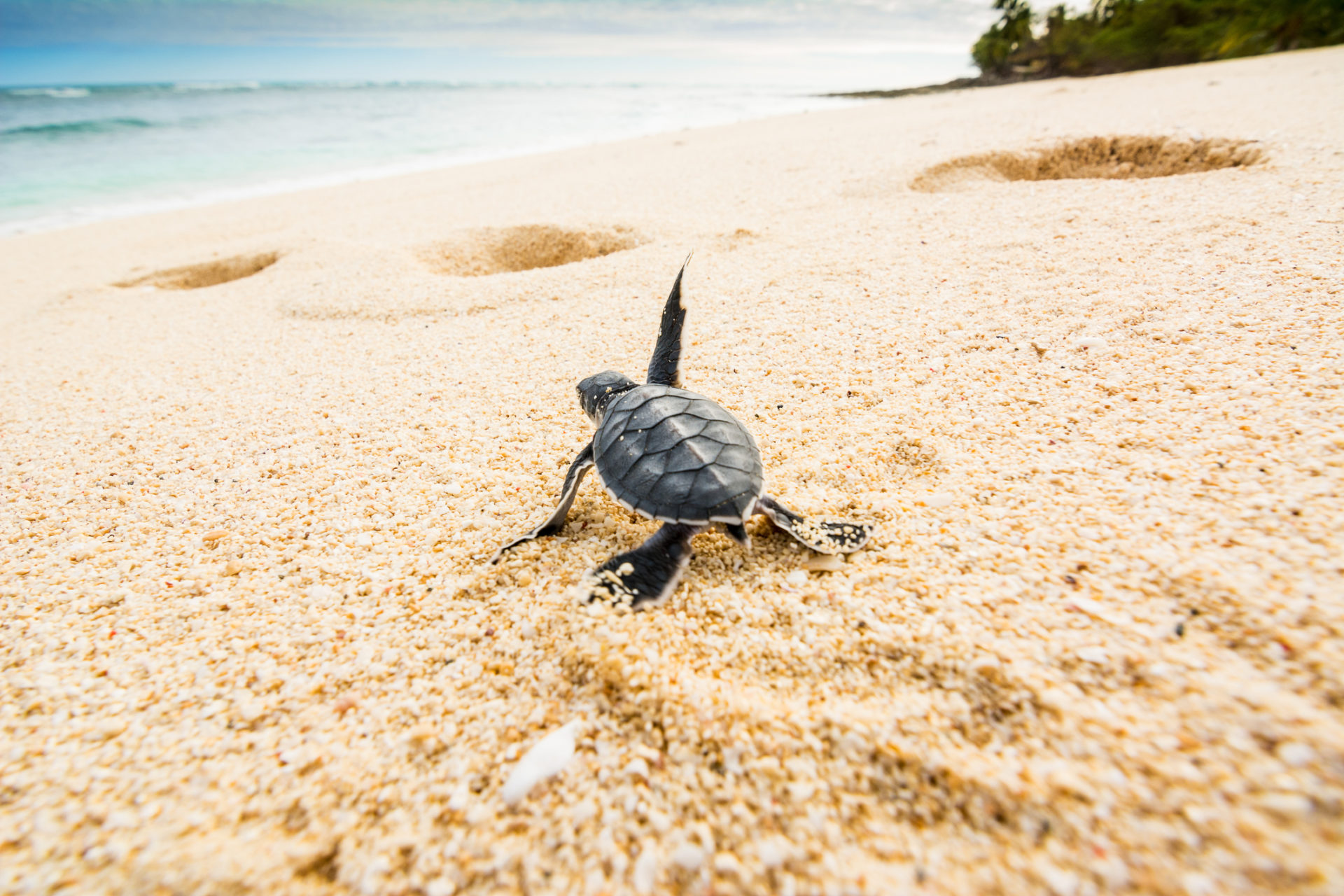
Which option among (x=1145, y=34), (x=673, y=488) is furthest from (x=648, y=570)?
(x=1145, y=34)

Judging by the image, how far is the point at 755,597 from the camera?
143 centimetres

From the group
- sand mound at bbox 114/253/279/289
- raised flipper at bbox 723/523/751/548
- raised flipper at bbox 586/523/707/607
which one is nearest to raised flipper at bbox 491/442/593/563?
raised flipper at bbox 586/523/707/607

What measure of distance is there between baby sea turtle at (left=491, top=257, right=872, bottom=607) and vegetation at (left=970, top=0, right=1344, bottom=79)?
847 inches

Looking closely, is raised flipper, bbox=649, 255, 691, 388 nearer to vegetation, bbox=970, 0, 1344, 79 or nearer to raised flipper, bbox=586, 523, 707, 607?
raised flipper, bbox=586, 523, 707, 607

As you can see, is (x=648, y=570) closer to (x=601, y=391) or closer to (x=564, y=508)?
(x=564, y=508)

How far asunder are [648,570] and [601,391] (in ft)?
2.55

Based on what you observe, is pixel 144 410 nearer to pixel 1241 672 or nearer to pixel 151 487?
pixel 151 487

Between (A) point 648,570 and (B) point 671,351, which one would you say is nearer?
(A) point 648,570

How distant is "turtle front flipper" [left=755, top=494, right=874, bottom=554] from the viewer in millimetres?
1476

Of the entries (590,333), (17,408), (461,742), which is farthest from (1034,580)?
(17,408)

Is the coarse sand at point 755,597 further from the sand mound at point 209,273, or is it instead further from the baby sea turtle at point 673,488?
the sand mound at point 209,273

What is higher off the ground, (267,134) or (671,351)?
(267,134)

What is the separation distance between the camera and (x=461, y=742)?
1174mm

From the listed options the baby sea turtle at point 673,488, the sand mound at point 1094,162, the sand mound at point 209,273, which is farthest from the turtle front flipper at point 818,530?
the sand mound at point 209,273
